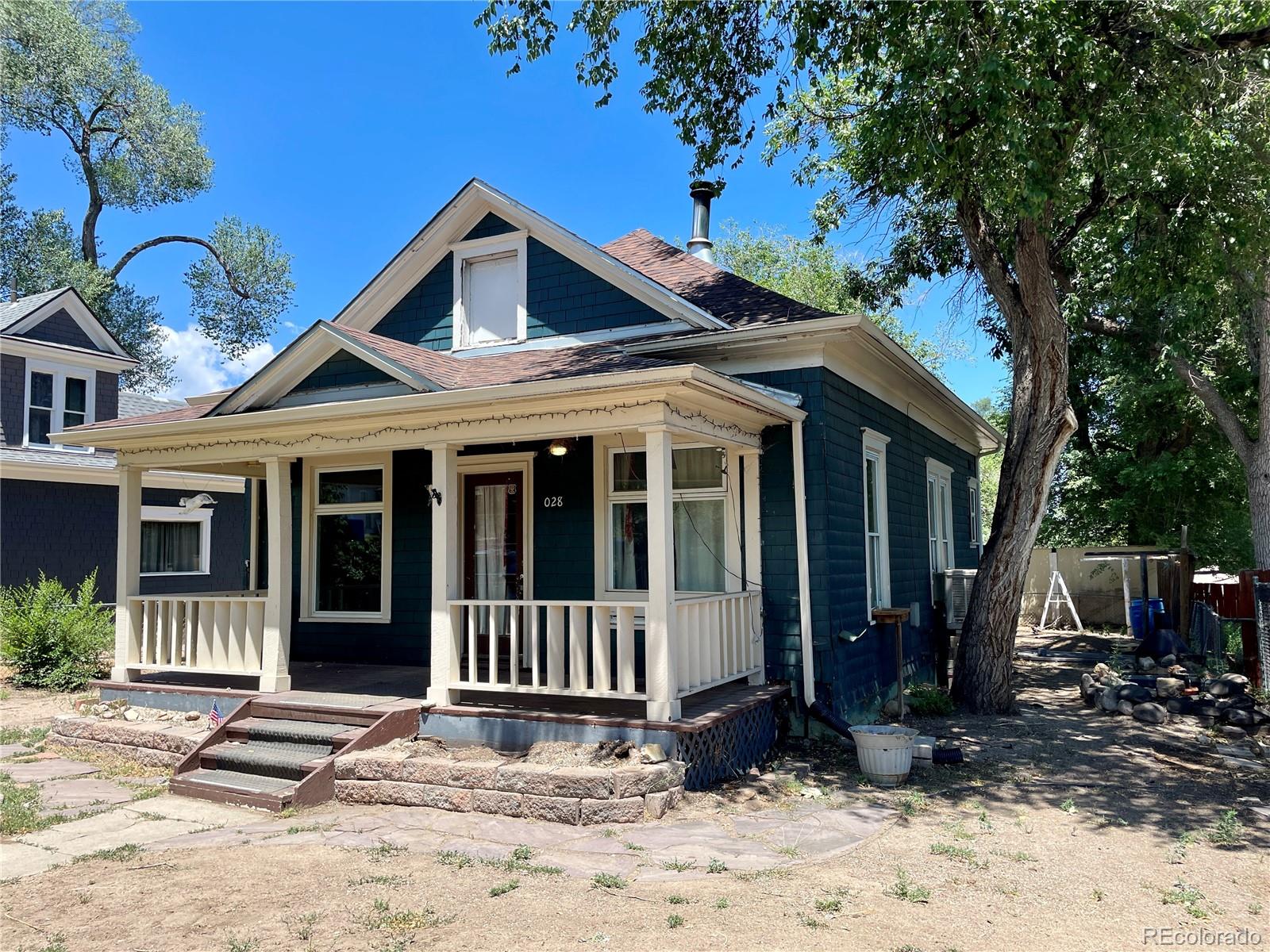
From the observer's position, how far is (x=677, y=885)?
15.0 ft

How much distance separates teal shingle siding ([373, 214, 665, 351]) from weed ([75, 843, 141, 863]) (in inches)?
242

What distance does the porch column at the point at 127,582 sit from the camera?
8859 mm

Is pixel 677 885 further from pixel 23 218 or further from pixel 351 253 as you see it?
pixel 351 253

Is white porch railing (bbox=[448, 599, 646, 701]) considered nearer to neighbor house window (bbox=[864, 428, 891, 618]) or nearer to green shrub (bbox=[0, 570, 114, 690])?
neighbor house window (bbox=[864, 428, 891, 618])

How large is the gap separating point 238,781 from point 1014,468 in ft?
26.6

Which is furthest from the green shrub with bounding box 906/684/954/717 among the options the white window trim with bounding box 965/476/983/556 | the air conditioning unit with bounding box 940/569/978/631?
the white window trim with bounding box 965/476/983/556

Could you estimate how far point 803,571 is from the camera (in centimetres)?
795

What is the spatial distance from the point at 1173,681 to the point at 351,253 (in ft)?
172

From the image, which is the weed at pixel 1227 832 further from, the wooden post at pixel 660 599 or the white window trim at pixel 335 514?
the white window trim at pixel 335 514

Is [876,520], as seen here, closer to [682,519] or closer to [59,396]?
[682,519]

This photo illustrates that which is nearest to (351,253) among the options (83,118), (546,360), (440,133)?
(83,118)

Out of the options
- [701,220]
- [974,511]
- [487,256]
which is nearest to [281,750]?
[487,256]

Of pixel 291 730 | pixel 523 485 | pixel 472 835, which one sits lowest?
pixel 472 835

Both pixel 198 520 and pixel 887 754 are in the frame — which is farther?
pixel 198 520
